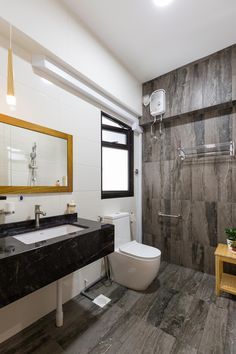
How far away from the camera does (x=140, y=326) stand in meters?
1.43

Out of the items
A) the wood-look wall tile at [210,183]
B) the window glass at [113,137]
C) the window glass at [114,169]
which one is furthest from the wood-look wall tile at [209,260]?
the window glass at [113,137]

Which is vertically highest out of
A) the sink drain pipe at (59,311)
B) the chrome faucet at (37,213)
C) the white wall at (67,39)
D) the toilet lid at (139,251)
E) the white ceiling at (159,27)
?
the white ceiling at (159,27)

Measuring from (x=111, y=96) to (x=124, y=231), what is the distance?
1.70 meters

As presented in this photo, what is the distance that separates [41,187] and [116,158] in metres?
1.32

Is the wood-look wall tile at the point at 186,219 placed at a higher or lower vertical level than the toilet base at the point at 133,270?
higher

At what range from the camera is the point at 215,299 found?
5.76 ft

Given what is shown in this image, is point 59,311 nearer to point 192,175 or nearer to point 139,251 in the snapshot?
point 139,251

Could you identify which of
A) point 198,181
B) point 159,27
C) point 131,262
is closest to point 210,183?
point 198,181

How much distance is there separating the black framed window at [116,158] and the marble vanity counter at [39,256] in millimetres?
891

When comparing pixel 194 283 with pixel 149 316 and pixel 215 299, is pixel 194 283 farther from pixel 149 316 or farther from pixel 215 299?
pixel 149 316

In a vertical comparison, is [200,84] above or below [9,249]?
above

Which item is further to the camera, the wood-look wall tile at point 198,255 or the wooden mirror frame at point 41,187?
the wood-look wall tile at point 198,255

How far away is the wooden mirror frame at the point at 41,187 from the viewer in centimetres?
133

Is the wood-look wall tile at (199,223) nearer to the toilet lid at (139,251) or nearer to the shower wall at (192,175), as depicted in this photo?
the shower wall at (192,175)
